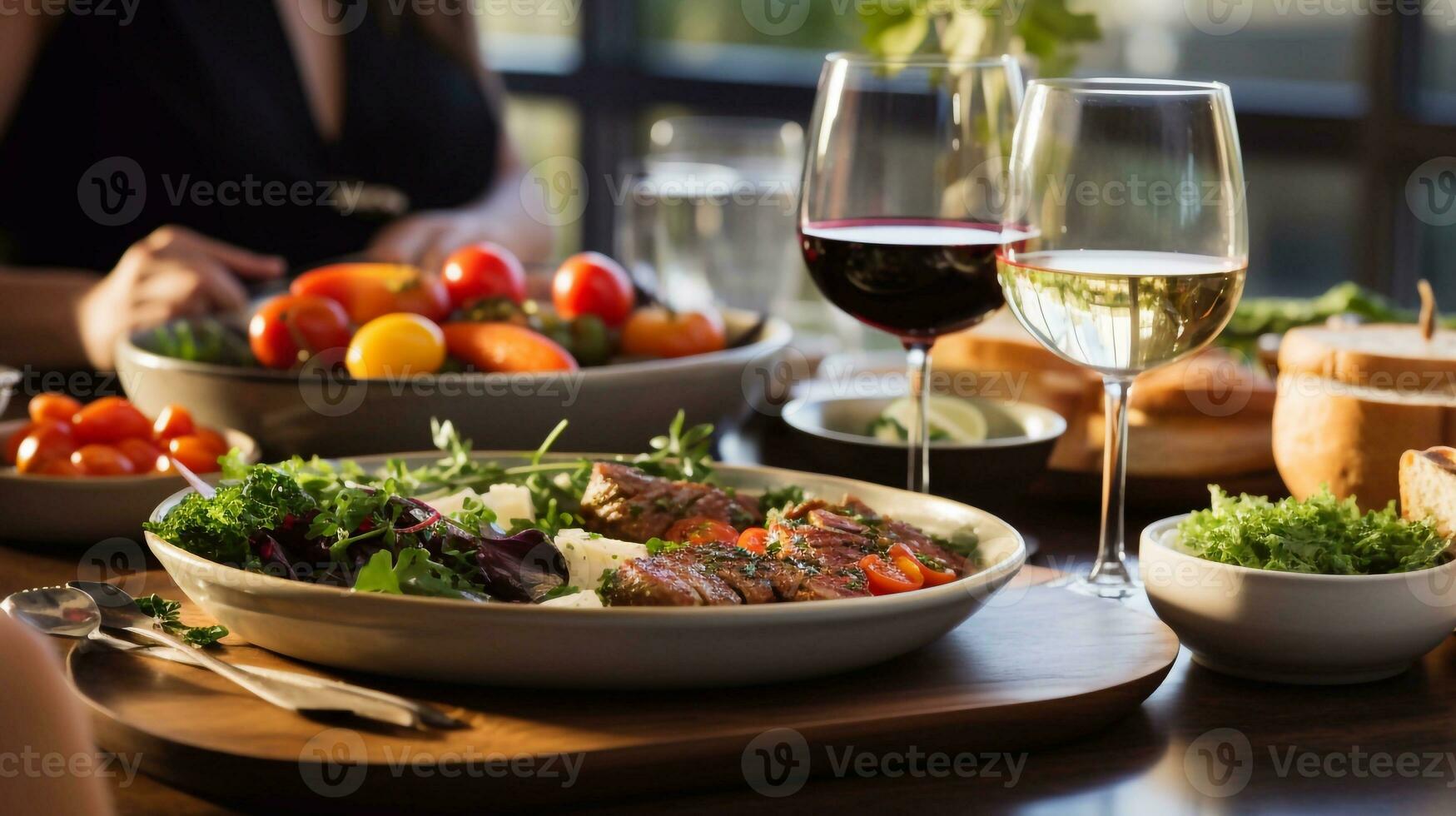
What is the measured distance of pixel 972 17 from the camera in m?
1.67

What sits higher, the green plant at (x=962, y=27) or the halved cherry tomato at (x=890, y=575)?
the green plant at (x=962, y=27)

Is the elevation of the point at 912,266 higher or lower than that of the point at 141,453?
higher

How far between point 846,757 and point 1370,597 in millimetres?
385

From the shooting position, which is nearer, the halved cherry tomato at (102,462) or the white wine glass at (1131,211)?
the white wine glass at (1131,211)

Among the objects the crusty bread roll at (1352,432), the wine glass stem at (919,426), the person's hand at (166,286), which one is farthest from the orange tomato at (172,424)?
the crusty bread roll at (1352,432)

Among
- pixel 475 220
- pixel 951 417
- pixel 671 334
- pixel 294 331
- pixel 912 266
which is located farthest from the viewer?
pixel 475 220

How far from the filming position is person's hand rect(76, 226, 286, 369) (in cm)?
202

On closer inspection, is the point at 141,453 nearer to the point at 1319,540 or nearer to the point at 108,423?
the point at 108,423

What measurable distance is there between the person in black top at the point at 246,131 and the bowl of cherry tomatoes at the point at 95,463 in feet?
4.48

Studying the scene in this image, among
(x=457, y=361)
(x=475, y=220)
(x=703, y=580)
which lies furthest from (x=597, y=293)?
(x=475, y=220)

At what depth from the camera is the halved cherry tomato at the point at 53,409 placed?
1.38 m

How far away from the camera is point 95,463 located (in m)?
1.29

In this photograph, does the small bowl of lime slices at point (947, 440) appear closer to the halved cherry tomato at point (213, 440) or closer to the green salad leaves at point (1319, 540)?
the green salad leaves at point (1319, 540)

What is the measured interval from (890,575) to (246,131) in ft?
9.03
